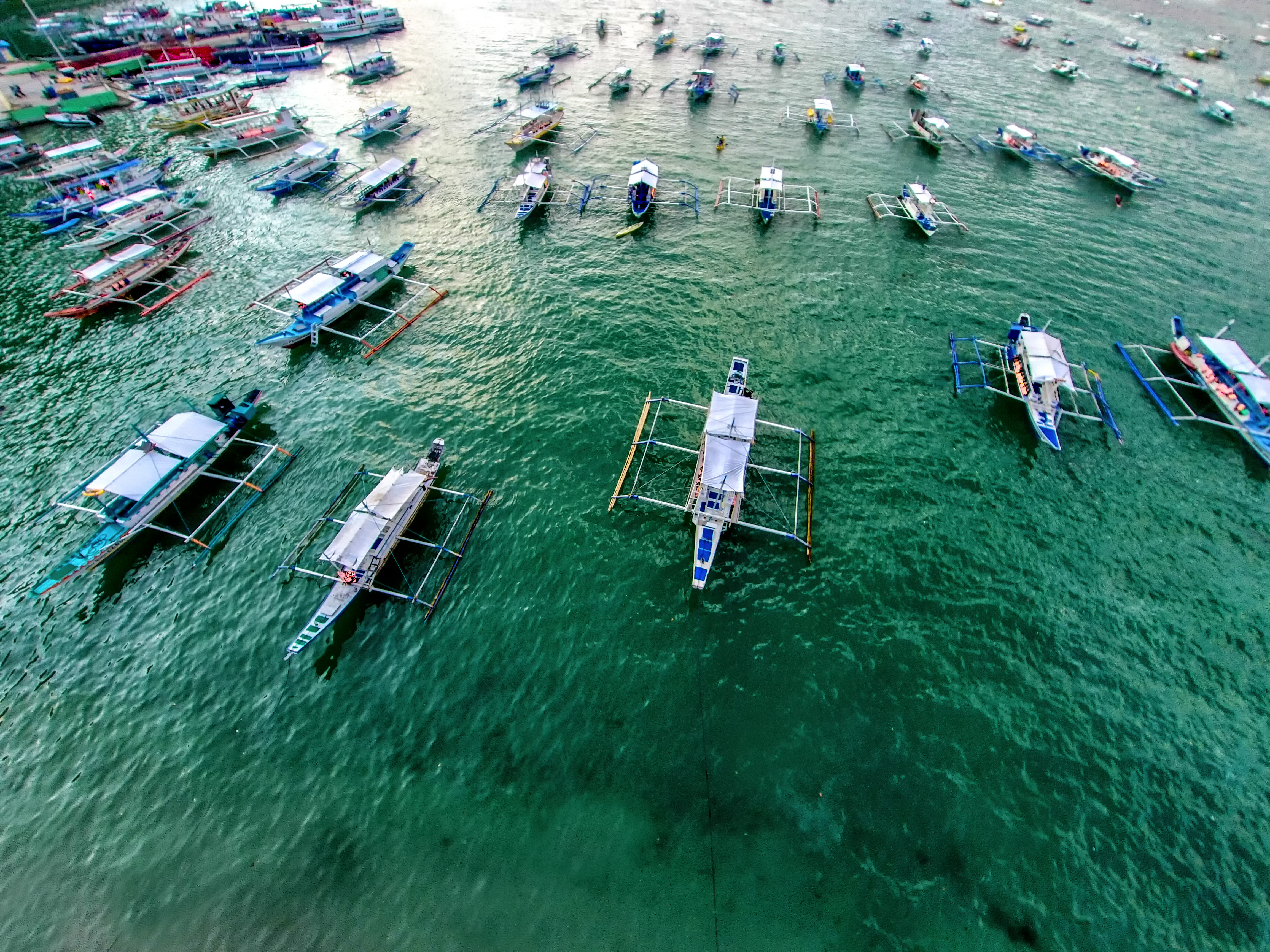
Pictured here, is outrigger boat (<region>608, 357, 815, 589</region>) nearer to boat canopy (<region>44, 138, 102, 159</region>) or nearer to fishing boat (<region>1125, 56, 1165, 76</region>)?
boat canopy (<region>44, 138, 102, 159</region>)

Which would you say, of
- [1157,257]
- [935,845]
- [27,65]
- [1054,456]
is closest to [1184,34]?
[1157,257]

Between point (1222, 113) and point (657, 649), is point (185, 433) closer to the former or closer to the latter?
point (657, 649)

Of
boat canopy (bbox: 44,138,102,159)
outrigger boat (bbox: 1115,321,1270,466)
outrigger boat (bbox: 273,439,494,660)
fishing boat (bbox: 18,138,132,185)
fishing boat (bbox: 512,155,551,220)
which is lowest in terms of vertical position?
outrigger boat (bbox: 273,439,494,660)

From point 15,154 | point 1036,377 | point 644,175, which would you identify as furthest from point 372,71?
point 1036,377

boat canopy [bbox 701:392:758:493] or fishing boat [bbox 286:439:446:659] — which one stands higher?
boat canopy [bbox 701:392:758:493]

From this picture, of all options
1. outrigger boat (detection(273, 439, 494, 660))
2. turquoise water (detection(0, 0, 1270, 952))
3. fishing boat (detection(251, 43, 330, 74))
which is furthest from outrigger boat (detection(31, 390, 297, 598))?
fishing boat (detection(251, 43, 330, 74))

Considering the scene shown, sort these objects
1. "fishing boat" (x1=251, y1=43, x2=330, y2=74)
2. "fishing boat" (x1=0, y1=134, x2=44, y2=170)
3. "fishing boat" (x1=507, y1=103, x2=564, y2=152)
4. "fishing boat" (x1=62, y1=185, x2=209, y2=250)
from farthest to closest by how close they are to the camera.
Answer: "fishing boat" (x1=251, y1=43, x2=330, y2=74) → "fishing boat" (x1=507, y1=103, x2=564, y2=152) → "fishing boat" (x1=0, y1=134, x2=44, y2=170) → "fishing boat" (x1=62, y1=185, x2=209, y2=250)

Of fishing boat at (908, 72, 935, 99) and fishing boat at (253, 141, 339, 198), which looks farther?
fishing boat at (908, 72, 935, 99)
